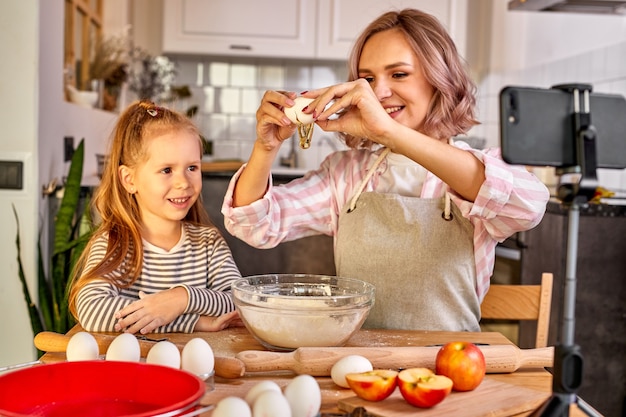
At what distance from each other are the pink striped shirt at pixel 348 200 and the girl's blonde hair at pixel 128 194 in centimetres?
19

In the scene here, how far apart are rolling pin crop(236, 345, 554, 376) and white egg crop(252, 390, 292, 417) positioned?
0.26 metres

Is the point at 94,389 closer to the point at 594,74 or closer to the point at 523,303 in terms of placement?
the point at 523,303

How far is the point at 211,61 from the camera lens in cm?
520

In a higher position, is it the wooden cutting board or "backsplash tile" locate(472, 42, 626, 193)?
"backsplash tile" locate(472, 42, 626, 193)

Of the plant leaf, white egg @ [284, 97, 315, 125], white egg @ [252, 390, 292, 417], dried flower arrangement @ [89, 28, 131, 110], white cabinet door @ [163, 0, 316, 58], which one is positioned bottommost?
the plant leaf

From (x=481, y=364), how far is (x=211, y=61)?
4.48 metres

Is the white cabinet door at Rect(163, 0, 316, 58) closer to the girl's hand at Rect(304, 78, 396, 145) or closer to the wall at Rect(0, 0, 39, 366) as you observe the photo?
the wall at Rect(0, 0, 39, 366)

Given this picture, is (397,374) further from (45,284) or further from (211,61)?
(211,61)

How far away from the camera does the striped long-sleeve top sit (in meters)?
1.35

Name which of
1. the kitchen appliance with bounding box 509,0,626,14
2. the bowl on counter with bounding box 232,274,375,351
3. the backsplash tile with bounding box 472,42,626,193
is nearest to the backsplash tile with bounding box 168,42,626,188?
the backsplash tile with bounding box 472,42,626,193

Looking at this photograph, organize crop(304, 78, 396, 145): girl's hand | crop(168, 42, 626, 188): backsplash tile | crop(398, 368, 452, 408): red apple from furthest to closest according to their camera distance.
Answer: crop(168, 42, 626, 188): backsplash tile, crop(304, 78, 396, 145): girl's hand, crop(398, 368, 452, 408): red apple

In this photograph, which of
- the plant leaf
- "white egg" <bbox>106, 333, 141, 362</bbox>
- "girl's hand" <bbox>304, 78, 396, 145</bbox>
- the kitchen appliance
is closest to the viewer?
"white egg" <bbox>106, 333, 141, 362</bbox>

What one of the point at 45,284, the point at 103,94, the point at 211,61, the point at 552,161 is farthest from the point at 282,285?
the point at 211,61

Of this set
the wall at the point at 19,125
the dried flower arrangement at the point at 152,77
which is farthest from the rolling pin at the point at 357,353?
the dried flower arrangement at the point at 152,77
